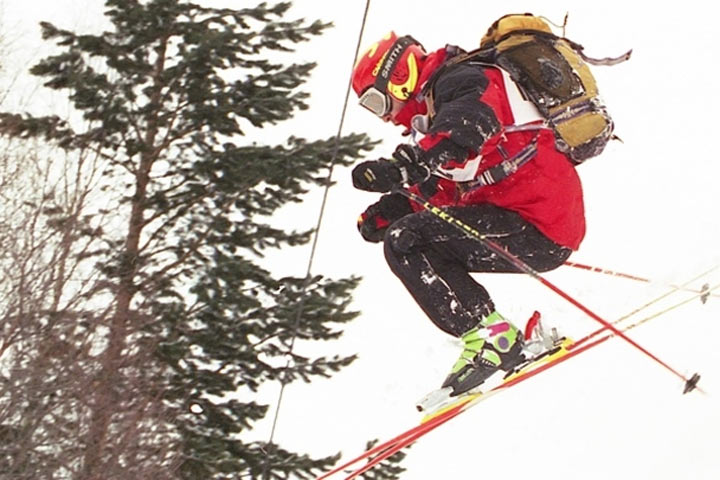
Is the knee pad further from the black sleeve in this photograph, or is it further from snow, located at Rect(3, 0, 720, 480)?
snow, located at Rect(3, 0, 720, 480)

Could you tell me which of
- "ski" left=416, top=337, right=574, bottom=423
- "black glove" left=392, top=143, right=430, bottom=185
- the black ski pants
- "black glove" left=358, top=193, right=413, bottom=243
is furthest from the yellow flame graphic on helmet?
"ski" left=416, top=337, right=574, bottom=423

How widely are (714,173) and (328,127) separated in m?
6.82

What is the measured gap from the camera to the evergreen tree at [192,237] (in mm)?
11969

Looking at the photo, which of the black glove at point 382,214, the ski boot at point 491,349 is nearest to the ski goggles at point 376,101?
the black glove at point 382,214

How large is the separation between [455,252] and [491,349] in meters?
0.48

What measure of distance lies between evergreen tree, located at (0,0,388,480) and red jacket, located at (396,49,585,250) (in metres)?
7.13

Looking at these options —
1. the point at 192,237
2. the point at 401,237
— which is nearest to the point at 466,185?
the point at 401,237

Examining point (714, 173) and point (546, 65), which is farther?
point (714, 173)

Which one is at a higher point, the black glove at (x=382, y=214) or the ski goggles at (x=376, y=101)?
the ski goggles at (x=376, y=101)

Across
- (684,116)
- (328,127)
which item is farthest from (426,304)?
(328,127)

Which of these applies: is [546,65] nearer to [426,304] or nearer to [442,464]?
[426,304]

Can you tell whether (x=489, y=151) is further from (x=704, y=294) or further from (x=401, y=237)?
(x=704, y=294)

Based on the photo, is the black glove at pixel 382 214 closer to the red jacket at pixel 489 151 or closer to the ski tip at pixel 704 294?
the red jacket at pixel 489 151

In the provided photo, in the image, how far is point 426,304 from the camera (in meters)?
4.73
